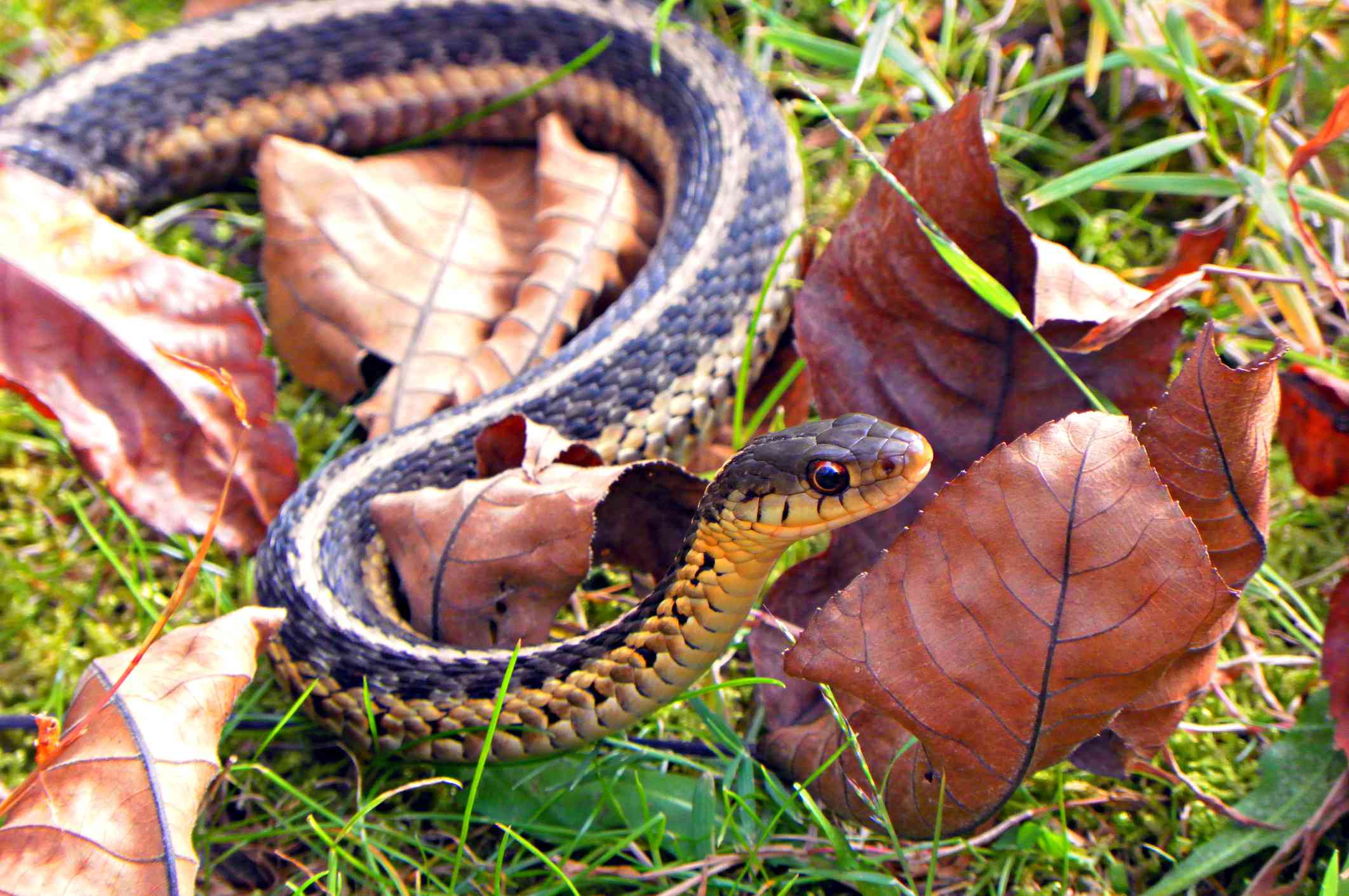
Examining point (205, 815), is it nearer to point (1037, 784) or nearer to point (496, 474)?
point (496, 474)

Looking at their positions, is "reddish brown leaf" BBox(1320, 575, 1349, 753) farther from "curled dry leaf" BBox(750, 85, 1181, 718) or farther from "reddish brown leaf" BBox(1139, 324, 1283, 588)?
"curled dry leaf" BBox(750, 85, 1181, 718)

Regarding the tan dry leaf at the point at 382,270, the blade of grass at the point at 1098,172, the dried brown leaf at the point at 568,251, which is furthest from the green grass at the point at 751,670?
the dried brown leaf at the point at 568,251

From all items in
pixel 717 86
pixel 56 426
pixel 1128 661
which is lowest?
pixel 56 426

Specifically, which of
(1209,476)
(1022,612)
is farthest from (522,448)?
(1209,476)

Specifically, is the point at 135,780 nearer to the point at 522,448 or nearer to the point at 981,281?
the point at 522,448

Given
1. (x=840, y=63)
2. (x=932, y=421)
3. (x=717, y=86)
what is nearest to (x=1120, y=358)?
(x=932, y=421)
